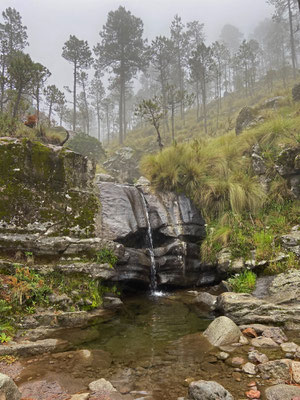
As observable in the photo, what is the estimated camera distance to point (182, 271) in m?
8.04

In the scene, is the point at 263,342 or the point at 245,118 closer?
the point at 263,342

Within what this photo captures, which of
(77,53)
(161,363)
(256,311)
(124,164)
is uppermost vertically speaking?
(77,53)

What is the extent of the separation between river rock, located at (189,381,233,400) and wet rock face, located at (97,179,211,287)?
15.0 ft

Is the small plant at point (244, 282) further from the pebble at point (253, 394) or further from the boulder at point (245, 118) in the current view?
the boulder at point (245, 118)

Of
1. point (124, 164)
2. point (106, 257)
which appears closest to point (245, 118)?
point (124, 164)

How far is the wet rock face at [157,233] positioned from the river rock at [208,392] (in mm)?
4566

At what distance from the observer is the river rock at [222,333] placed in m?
4.07

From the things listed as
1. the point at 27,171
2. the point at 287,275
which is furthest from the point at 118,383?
the point at 27,171

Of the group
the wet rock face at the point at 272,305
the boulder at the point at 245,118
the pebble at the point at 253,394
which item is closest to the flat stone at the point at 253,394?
the pebble at the point at 253,394

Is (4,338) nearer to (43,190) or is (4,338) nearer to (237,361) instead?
(237,361)

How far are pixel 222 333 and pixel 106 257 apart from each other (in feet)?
11.0

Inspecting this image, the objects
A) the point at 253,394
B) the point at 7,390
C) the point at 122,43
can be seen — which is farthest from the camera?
the point at 122,43

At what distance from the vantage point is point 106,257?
6531 mm

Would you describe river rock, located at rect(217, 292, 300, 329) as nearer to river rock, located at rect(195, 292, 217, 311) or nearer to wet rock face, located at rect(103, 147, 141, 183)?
river rock, located at rect(195, 292, 217, 311)
